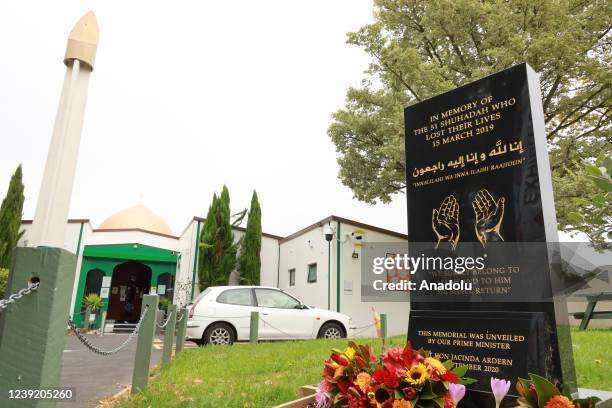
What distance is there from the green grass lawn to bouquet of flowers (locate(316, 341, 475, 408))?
1401 millimetres

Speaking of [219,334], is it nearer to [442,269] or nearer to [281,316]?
[281,316]

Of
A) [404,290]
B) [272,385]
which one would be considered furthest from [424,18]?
[272,385]

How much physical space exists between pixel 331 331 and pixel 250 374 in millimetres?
6007

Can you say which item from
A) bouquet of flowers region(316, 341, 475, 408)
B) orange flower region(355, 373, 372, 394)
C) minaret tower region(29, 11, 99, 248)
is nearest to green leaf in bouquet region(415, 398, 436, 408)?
bouquet of flowers region(316, 341, 475, 408)

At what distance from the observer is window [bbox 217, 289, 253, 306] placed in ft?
33.1

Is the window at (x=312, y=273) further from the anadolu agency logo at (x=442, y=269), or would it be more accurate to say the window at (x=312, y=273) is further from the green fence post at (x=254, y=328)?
the anadolu agency logo at (x=442, y=269)

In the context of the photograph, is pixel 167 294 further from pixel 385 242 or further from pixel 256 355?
pixel 256 355

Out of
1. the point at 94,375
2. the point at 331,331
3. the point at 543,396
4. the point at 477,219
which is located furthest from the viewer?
the point at 331,331

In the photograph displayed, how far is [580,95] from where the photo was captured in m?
12.5

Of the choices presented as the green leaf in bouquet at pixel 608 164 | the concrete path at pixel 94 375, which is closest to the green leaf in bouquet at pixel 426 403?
the green leaf in bouquet at pixel 608 164

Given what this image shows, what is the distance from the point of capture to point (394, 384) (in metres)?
2.33

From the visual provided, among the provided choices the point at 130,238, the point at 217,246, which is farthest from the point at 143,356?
the point at 130,238

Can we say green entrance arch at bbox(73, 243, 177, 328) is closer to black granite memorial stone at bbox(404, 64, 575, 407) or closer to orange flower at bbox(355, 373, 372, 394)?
black granite memorial stone at bbox(404, 64, 575, 407)

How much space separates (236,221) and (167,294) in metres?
6.48
